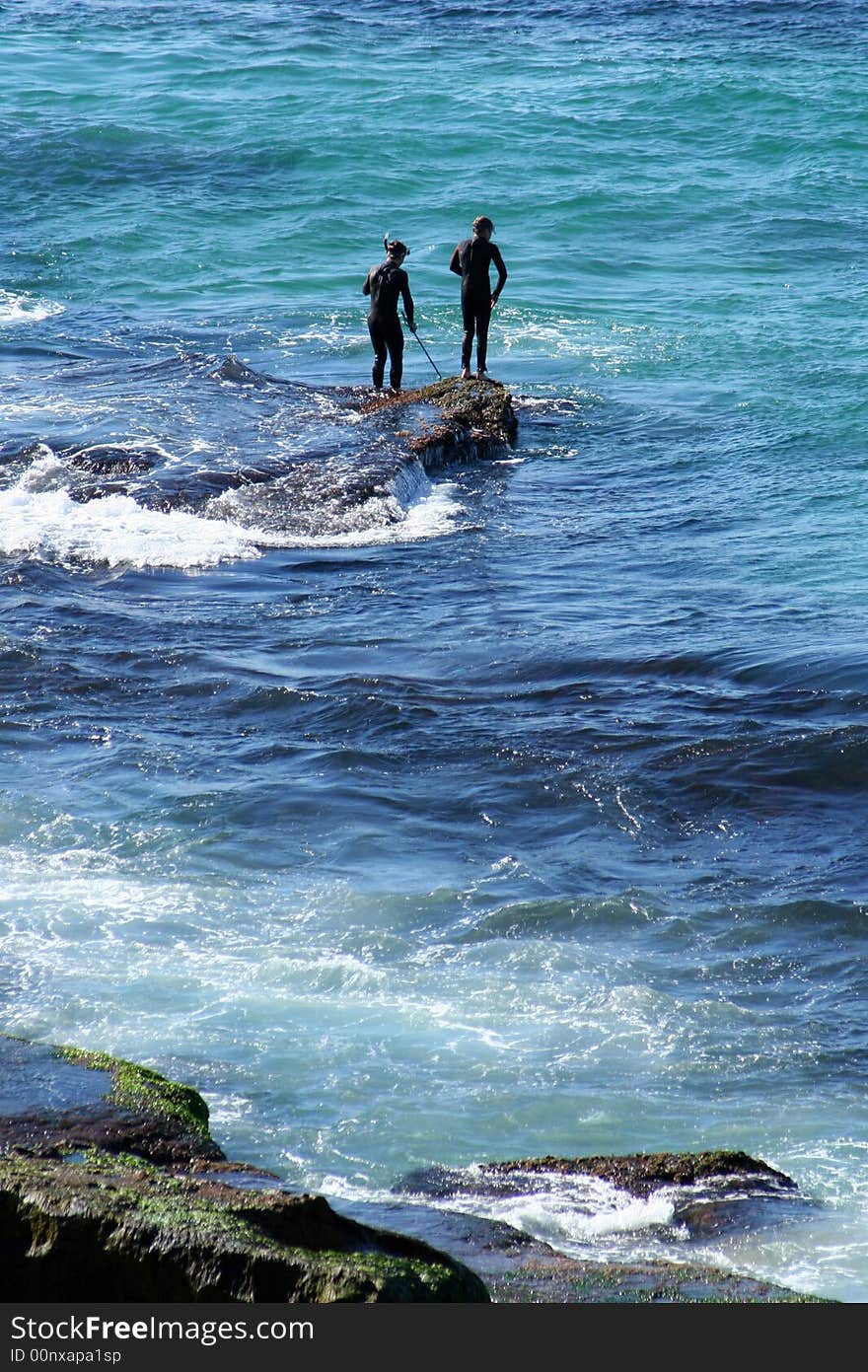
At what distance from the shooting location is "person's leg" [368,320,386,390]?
53.3ft

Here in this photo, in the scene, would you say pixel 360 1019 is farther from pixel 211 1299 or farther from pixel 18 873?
pixel 211 1299

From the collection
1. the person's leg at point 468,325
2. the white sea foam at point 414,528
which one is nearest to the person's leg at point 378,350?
the person's leg at point 468,325

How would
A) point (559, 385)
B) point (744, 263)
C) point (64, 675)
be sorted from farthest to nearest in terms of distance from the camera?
point (744, 263) → point (559, 385) → point (64, 675)

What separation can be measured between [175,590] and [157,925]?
509cm

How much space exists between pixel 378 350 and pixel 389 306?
680mm

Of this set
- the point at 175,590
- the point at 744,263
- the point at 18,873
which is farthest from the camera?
the point at 744,263

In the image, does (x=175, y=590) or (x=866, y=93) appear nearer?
(x=175, y=590)

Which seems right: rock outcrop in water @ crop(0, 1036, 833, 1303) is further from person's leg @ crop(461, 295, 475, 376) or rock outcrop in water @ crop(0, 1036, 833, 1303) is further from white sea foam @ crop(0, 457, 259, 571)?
person's leg @ crop(461, 295, 475, 376)

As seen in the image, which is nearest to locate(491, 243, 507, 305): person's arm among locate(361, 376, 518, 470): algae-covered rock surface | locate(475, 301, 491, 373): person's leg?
locate(475, 301, 491, 373): person's leg

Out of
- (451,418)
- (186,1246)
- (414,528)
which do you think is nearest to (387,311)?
(451,418)

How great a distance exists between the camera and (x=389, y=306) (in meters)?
15.9

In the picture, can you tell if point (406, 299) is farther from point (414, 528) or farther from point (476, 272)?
point (414, 528)
